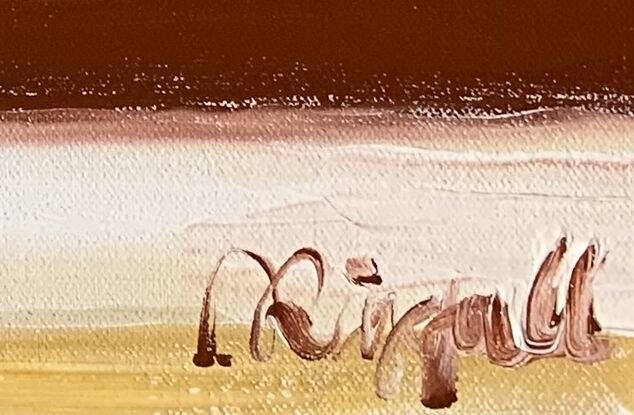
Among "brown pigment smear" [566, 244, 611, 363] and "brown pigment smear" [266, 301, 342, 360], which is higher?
"brown pigment smear" [566, 244, 611, 363]

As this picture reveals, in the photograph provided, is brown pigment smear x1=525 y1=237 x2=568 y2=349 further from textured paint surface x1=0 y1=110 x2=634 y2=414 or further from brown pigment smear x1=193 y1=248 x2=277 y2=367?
brown pigment smear x1=193 y1=248 x2=277 y2=367

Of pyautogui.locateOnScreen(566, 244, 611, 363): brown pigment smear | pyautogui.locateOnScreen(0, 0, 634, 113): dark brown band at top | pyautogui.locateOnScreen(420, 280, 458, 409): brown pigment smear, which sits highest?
pyautogui.locateOnScreen(0, 0, 634, 113): dark brown band at top

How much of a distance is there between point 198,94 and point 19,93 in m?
0.09

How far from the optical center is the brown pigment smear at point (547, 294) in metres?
0.44

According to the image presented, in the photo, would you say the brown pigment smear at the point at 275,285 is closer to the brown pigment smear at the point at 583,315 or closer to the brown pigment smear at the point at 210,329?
the brown pigment smear at the point at 210,329

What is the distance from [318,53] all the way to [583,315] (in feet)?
0.60

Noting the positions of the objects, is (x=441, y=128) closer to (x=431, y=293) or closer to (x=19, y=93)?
(x=431, y=293)

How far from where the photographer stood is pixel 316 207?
0.45 m

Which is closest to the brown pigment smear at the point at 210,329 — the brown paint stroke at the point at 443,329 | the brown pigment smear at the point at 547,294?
the brown paint stroke at the point at 443,329

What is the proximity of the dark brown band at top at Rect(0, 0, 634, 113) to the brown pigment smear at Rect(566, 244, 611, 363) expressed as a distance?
0.08 meters

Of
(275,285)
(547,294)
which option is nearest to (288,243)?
(275,285)

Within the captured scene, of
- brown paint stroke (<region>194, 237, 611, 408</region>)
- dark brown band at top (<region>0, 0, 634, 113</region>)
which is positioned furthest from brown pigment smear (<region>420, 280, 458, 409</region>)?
dark brown band at top (<region>0, 0, 634, 113</region>)

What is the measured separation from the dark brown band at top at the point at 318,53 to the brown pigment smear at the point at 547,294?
0.07 meters

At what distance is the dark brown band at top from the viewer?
1.44 feet
